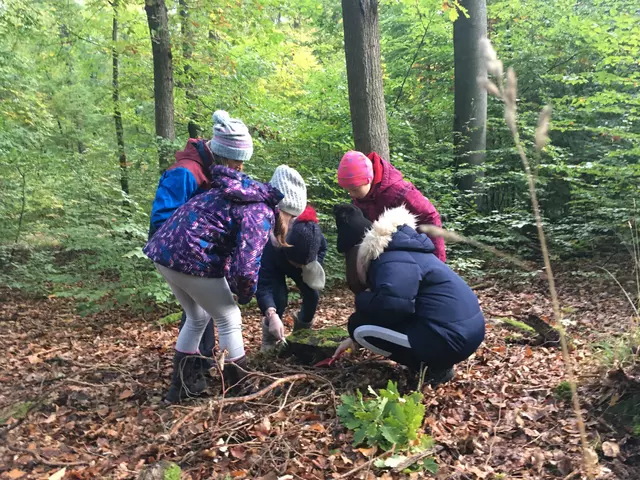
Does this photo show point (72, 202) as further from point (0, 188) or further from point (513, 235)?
point (513, 235)

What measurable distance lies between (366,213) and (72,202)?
5099 millimetres

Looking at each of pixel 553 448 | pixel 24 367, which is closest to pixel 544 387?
pixel 553 448

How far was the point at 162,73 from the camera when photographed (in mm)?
7352

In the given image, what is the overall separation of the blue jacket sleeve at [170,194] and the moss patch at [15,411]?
5.02ft

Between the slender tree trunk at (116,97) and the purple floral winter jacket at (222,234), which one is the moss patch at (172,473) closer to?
the purple floral winter jacket at (222,234)

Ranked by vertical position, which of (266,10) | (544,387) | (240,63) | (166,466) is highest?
(266,10)

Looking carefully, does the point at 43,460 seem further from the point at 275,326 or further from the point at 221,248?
the point at 275,326

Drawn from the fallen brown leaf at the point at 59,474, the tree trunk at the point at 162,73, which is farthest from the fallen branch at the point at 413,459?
the tree trunk at the point at 162,73

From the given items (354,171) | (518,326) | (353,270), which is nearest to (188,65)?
(354,171)

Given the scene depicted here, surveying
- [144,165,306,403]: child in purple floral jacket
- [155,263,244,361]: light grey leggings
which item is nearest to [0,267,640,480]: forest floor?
[155,263,244,361]: light grey leggings

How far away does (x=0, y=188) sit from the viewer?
8094mm

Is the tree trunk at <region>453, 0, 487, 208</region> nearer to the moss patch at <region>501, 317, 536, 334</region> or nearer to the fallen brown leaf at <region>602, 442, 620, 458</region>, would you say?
the moss patch at <region>501, 317, 536, 334</region>

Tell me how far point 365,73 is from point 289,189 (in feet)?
9.27

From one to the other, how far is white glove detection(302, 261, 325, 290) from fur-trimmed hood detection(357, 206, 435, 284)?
890 millimetres
